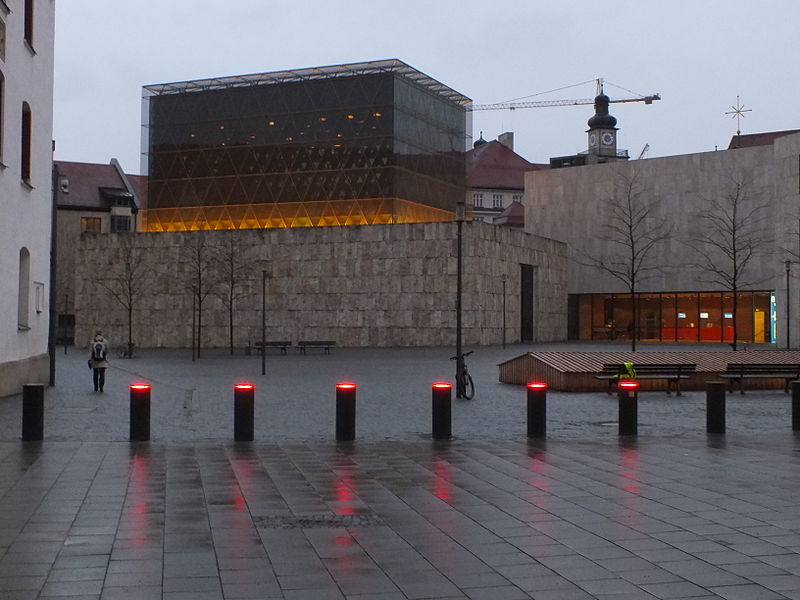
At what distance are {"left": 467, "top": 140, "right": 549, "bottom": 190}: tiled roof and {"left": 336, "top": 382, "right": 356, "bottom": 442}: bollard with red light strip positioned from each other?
4189 inches

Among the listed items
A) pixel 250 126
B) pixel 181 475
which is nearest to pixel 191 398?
pixel 181 475

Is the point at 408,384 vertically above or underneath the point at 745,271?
underneath

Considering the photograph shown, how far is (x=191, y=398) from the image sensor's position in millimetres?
23078

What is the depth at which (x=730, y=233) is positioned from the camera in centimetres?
6469

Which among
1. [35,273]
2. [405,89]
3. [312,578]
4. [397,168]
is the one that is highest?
[405,89]

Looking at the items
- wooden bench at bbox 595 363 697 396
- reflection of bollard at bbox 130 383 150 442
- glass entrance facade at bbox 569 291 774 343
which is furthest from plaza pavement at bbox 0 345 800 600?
glass entrance facade at bbox 569 291 774 343

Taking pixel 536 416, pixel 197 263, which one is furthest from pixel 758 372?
pixel 197 263

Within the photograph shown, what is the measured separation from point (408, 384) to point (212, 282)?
124ft

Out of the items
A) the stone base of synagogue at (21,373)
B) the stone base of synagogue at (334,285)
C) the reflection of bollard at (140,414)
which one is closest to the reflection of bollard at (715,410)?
the reflection of bollard at (140,414)

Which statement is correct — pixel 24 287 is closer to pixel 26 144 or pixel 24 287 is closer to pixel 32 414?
pixel 26 144

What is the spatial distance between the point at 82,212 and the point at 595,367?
7134cm

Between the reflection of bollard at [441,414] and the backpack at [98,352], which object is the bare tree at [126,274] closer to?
the backpack at [98,352]

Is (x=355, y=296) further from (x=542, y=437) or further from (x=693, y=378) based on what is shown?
(x=542, y=437)

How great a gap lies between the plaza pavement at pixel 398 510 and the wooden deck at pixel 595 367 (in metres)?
6.89
